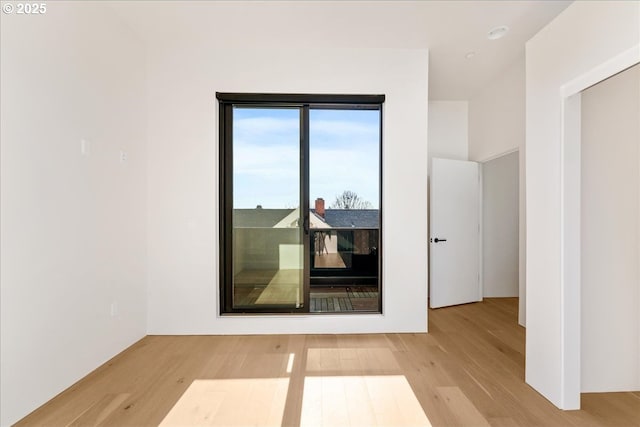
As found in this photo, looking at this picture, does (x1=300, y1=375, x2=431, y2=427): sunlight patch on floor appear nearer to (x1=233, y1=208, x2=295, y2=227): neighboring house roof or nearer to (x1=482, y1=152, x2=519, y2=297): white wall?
(x1=233, y1=208, x2=295, y2=227): neighboring house roof

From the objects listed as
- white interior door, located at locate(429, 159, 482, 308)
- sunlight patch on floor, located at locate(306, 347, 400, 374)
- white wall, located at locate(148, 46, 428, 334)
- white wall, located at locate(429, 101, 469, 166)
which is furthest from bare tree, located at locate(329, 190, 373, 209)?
white wall, located at locate(429, 101, 469, 166)

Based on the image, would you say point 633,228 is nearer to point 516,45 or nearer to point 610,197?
point 610,197

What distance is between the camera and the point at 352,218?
347 cm

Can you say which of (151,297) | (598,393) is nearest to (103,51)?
(151,297)

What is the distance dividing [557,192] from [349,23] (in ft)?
7.13

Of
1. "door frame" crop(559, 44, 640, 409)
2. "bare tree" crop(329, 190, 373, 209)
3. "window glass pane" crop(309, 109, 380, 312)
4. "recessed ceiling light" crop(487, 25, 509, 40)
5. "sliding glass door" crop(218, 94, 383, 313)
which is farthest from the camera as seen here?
"bare tree" crop(329, 190, 373, 209)

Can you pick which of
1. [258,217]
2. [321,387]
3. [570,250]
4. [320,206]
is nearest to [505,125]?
[570,250]

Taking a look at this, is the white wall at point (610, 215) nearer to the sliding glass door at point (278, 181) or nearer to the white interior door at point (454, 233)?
the sliding glass door at point (278, 181)

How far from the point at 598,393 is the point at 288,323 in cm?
249

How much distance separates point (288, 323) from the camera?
9.83ft

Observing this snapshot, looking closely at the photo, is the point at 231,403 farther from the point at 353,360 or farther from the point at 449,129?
the point at 449,129

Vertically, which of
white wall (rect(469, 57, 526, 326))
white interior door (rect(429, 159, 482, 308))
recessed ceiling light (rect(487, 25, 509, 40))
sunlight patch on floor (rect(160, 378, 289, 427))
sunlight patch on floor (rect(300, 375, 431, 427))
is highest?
recessed ceiling light (rect(487, 25, 509, 40))

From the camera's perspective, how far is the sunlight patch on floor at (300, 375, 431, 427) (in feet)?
5.59

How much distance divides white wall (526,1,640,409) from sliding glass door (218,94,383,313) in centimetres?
139
